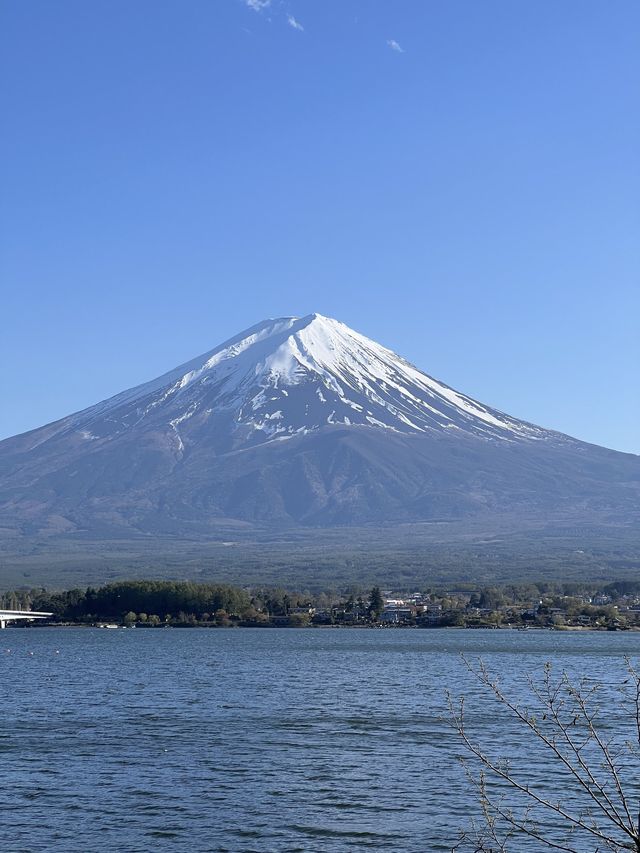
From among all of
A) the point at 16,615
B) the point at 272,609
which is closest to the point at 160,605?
the point at 272,609

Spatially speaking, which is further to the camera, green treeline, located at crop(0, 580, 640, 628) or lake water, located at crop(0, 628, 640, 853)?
green treeline, located at crop(0, 580, 640, 628)

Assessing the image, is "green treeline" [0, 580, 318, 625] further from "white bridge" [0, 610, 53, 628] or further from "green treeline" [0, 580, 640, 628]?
"white bridge" [0, 610, 53, 628]

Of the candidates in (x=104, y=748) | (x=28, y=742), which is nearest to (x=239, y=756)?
(x=104, y=748)

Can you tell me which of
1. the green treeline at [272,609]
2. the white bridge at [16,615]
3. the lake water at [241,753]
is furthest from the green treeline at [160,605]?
the lake water at [241,753]

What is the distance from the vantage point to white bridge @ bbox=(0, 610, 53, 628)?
94.6 metres

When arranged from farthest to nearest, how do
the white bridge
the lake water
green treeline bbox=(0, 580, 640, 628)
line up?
green treeline bbox=(0, 580, 640, 628) < the white bridge < the lake water

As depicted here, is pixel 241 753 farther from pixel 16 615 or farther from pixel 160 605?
pixel 16 615

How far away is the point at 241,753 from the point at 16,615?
7299cm

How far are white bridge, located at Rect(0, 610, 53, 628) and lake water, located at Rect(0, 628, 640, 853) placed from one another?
4164cm

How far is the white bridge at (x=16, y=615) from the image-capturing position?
9456 cm

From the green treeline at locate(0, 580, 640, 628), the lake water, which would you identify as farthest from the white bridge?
the lake water

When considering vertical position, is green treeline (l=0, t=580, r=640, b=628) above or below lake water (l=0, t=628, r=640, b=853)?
above

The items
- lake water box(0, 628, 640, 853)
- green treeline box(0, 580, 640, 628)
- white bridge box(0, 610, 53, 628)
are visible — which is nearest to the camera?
lake water box(0, 628, 640, 853)

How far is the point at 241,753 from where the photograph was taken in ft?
85.3
